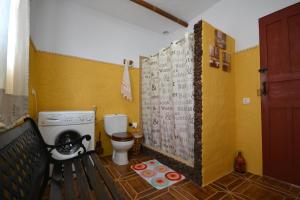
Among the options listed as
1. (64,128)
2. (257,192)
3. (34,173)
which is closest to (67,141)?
(64,128)

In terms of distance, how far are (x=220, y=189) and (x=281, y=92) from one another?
1.35m

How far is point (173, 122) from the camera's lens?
7.23 ft

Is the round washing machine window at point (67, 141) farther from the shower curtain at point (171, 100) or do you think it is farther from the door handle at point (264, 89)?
the door handle at point (264, 89)

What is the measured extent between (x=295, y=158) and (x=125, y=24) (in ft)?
10.7

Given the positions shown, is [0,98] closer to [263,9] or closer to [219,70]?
[219,70]

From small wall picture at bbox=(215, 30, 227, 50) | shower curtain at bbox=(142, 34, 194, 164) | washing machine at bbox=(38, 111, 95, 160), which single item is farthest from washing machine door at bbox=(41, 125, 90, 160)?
small wall picture at bbox=(215, 30, 227, 50)

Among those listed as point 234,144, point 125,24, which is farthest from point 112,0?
point 234,144

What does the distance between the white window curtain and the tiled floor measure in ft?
4.18

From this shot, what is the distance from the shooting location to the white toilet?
7.05 ft

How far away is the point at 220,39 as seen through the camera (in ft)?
6.37

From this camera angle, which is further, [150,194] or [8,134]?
[150,194]

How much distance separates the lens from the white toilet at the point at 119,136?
2.15 meters

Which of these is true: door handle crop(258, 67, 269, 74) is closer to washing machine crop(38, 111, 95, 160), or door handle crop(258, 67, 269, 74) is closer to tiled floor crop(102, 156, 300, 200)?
tiled floor crop(102, 156, 300, 200)

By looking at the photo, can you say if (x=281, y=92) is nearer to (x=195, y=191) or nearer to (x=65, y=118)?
(x=195, y=191)
